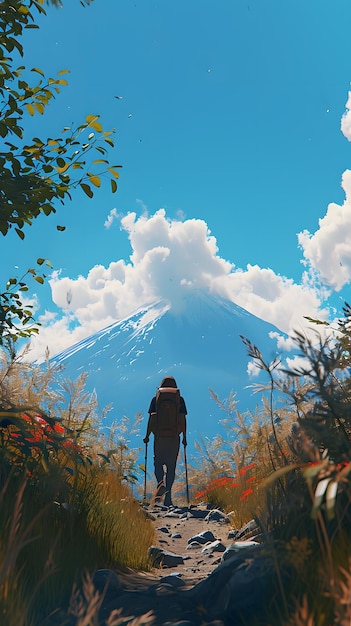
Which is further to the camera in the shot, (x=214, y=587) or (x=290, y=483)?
(x=290, y=483)

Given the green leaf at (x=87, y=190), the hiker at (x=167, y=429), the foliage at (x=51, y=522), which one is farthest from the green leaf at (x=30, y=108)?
the hiker at (x=167, y=429)

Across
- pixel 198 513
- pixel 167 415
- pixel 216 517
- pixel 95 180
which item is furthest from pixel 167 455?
pixel 95 180

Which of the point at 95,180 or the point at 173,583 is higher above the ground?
the point at 95,180

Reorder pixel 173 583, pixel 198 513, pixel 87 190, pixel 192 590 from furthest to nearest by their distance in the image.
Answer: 1. pixel 198 513
2. pixel 87 190
3. pixel 173 583
4. pixel 192 590

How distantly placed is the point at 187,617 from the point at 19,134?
13.1 ft

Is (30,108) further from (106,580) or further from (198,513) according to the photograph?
(198,513)

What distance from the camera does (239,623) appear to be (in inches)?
118

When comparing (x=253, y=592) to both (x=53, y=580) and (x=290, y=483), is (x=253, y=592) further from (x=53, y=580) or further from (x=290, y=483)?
(x=53, y=580)

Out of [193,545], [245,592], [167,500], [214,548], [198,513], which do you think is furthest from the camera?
[167,500]

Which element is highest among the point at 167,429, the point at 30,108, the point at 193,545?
the point at 30,108

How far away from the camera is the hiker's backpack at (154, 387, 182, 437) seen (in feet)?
41.1

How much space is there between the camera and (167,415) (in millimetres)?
12586

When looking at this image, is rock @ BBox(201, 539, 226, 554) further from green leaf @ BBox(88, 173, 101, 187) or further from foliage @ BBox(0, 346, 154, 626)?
green leaf @ BBox(88, 173, 101, 187)

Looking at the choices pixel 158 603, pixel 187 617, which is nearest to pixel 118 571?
pixel 158 603
